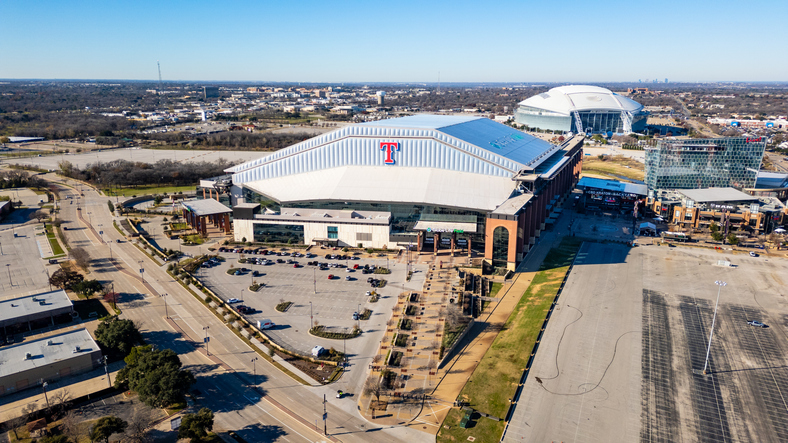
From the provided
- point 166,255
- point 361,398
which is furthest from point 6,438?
point 166,255

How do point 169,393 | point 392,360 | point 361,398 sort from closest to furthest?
point 169,393
point 361,398
point 392,360

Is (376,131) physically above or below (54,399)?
above

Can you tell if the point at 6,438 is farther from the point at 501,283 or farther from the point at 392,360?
the point at 501,283

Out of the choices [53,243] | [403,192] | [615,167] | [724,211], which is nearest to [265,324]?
[403,192]

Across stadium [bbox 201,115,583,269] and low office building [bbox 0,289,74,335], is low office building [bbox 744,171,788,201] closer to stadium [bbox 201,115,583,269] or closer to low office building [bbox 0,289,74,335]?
stadium [bbox 201,115,583,269]

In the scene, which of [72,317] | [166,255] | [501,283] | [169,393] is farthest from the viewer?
[166,255]

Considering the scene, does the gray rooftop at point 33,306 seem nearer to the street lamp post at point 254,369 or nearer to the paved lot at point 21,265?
the paved lot at point 21,265
